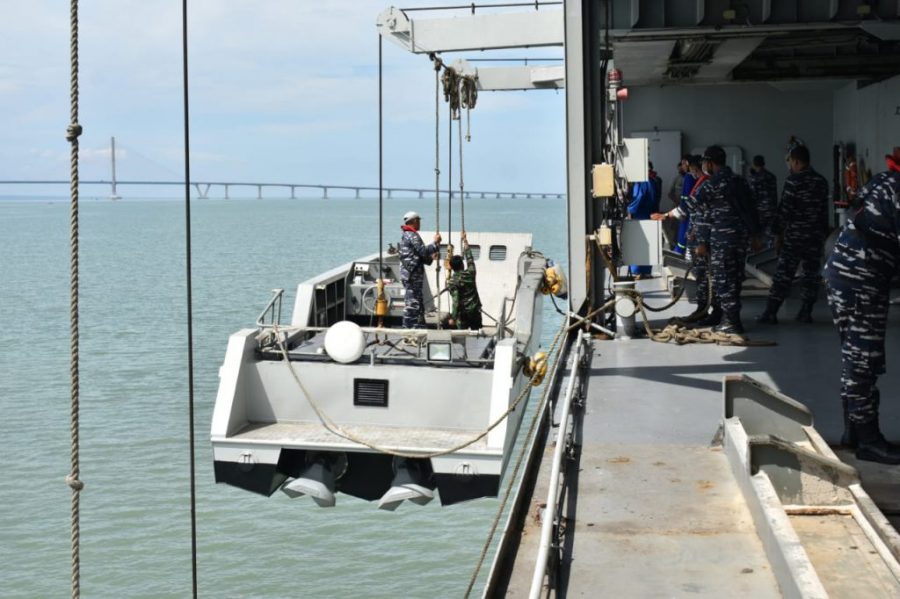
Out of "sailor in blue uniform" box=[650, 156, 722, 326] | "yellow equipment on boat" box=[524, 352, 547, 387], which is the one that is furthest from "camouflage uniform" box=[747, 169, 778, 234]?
"yellow equipment on boat" box=[524, 352, 547, 387]

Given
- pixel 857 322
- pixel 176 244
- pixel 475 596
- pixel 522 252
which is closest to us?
pixel 857 322

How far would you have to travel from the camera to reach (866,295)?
233 inches

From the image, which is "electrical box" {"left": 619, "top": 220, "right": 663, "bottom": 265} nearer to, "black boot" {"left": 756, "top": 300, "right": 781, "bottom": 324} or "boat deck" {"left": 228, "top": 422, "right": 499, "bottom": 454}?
"black boot" {"left": 756, "top": 300, "right": 781, "bottom": 324}

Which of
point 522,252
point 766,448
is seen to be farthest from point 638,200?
point 766,448

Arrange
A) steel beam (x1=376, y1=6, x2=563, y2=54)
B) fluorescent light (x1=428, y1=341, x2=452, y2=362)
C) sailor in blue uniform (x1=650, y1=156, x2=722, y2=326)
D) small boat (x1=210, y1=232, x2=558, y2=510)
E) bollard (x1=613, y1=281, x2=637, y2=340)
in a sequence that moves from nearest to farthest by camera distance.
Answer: small boat (x1=210, y1=232, x2=558, y2=510) → bollard (x1=613, y1=281, x2=637, y2=340) → fluorescent light (x1=428, y1=341, x2=452, y2=362) → sailor in blue uniform (x1=650, y1=156, x2=722, y2=326) → steel beam (x1=376, y1=6, x2=563, y2=54)

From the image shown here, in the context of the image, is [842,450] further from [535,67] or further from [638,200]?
[535,67]

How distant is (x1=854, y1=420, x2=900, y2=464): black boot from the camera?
598 centimetres

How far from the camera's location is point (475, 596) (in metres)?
14.6

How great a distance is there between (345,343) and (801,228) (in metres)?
4.39

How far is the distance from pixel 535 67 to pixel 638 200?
7462mm

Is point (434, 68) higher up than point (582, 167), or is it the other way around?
point (434, 68)

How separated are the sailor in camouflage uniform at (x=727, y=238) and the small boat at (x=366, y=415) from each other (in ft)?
6.22

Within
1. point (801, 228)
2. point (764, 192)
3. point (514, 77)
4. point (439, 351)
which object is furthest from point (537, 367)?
point (514, 77)

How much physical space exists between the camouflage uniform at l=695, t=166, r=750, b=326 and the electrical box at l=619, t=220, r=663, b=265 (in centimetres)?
63
